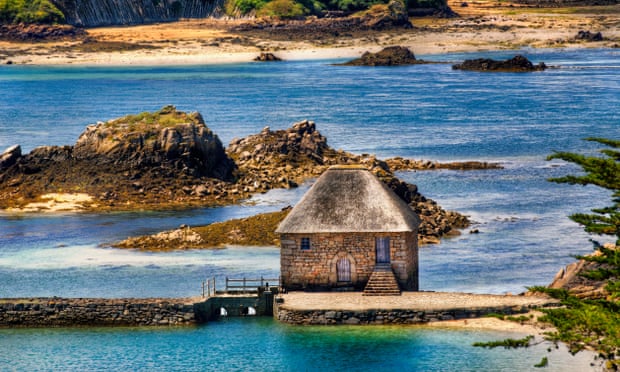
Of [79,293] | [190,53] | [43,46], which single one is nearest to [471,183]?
[79,293]

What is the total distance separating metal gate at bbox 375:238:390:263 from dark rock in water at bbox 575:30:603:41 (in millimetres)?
147535

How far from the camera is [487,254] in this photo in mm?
56531

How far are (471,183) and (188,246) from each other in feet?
69.1

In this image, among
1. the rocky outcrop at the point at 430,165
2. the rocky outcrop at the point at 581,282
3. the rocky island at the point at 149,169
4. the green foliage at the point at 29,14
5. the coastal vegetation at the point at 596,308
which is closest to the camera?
the coastal vegetation at the point at 596,308

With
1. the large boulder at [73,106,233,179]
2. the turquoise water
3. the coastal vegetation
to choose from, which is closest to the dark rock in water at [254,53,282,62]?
the large boulder at [73,106,233,179]

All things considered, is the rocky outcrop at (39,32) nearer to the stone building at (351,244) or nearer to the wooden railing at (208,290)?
the wooden railing at (208,290)

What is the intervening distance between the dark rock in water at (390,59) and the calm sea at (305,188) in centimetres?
2056

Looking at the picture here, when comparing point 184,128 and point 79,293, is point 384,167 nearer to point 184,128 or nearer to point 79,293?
point 184,128

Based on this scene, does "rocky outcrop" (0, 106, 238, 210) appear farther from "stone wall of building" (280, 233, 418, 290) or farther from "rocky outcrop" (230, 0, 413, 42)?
"rocky outcrop" (230, 0, 413, 42)

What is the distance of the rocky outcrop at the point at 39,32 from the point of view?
195m

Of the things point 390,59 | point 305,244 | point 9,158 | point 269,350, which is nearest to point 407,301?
point 305,244

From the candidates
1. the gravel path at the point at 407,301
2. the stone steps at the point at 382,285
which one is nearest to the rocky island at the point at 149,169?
the stone steps at the point at 382,285

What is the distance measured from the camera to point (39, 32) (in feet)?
643

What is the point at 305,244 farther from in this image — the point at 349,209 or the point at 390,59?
the point at 390,59
